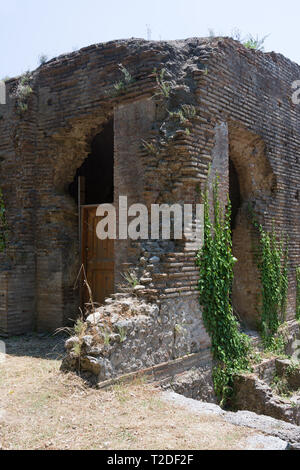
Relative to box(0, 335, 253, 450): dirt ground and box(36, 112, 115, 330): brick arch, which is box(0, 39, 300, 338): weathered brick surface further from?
box(0, 335, 253, 450): dirt ground

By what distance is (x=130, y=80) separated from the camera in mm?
6586

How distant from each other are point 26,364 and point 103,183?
14.8ft

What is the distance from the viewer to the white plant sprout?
20.1 ft

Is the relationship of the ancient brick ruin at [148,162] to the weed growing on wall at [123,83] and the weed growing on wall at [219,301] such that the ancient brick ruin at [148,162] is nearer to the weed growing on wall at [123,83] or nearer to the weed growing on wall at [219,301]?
the weed growing on wall at [123,83]

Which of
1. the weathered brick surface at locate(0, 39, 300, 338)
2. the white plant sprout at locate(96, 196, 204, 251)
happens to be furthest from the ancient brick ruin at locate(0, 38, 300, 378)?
the white plant sprout at locate(96, 196, 204, 251)

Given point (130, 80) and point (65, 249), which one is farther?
point (65, 249)

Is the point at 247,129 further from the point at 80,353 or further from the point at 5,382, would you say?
the point at 5,382

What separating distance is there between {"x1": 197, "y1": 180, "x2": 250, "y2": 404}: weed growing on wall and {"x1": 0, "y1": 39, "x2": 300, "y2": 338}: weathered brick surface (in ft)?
0.78

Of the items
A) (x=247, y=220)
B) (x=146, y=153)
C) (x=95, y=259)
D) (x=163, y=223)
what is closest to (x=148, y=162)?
(x=146, y=153)

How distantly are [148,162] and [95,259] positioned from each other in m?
2.46

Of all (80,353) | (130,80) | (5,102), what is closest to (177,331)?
(80,353)

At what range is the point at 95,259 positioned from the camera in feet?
25.7

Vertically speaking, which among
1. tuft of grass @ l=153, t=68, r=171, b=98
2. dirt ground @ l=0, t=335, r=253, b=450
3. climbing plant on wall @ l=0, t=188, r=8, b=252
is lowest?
dirt ground @ l=0, t=335, r=253, b=450

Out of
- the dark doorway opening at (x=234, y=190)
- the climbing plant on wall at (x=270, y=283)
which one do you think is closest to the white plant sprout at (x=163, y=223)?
the climbing plant on wall at (x=270, y=283)
